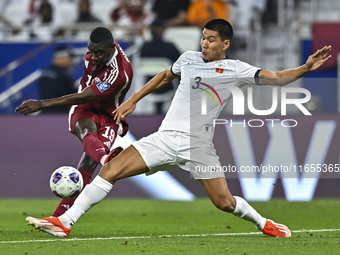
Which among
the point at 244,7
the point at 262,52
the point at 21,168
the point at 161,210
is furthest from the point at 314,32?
the point at 21,168

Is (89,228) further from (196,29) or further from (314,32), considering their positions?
(314,32)

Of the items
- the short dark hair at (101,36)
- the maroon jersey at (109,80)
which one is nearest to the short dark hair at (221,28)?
the short dark hair at (101,36)

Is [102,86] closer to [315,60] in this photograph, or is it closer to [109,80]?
[109,80]

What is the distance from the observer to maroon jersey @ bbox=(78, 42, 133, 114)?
6652 mm

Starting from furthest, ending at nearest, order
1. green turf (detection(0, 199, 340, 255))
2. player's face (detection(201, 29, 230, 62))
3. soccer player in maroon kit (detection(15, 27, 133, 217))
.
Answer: soccer player in maroon kit (detection(15, 27, 133, 217)) < player's face (detection(201, 29, 230, 62)) < green turf (detection(0, 199, 340, 255))

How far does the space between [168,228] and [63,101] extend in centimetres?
198

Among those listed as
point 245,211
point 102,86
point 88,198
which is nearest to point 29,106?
point 102,86

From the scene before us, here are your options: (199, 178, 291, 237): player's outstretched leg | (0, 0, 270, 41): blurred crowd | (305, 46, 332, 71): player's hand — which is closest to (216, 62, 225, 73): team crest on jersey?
(305, 46, 332, 71): player's hand

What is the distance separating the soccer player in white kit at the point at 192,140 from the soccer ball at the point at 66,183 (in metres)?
0.34

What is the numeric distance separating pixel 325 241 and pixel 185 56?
7.47 feet

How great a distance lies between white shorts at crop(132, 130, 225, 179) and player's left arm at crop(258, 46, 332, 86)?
85 centimetres

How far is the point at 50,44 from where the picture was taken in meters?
11.9

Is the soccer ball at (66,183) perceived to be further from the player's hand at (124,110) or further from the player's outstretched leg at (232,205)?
the player's outstretched leg at (232,205)

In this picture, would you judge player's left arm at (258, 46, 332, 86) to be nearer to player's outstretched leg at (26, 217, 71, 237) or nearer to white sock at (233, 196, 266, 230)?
white sock at (233, 196, 266, 230)
